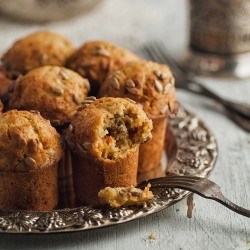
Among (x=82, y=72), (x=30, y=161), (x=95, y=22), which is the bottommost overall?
(x=30, y=161)

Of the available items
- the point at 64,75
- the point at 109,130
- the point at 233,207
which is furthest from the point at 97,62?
the point at 233,207

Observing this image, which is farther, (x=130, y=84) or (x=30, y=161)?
(x=130, y=84)

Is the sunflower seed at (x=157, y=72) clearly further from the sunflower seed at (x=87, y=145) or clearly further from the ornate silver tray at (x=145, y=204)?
the sunflower seed at (x=87, y=145)

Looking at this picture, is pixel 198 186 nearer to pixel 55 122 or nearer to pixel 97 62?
pixel 55 122

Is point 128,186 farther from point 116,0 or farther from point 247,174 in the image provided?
point 116,0

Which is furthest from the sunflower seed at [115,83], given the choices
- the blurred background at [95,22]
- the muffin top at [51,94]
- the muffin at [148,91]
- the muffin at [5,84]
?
the blurred background at [95,22]

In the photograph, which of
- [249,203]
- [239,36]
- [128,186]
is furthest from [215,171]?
[239,36]

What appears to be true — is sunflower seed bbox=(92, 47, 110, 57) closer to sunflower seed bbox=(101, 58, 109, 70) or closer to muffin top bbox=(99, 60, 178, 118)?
sunflower seed bbox=(101, 58, 109, 70)
